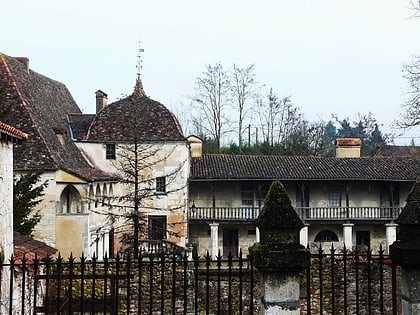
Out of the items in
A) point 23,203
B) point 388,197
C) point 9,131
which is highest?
point 9,131

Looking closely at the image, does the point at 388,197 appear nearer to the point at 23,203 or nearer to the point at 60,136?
the point at 60,136

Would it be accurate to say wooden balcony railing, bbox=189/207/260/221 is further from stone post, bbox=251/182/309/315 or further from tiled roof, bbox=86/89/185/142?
stone post, bbox=251/182/309/315

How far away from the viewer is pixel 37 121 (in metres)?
25.7

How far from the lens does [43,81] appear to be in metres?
33.2

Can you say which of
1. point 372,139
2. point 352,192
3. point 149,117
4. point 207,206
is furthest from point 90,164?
point 372,139

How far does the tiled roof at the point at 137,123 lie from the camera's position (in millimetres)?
32750

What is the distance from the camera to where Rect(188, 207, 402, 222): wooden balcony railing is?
3434 centimetres

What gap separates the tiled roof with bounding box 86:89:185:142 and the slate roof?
1.97 metres

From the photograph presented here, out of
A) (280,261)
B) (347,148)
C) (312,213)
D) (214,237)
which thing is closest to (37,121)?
(214,237)

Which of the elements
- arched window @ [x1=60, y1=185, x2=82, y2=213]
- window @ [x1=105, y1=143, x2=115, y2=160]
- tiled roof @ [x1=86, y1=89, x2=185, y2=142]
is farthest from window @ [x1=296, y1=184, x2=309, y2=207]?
arched window @ [x1=60, y1=185, x2=82, y2=213]

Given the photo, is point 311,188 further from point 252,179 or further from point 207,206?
point 207,206

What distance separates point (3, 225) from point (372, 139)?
6900 centimetres

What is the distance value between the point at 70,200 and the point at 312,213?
1544cm

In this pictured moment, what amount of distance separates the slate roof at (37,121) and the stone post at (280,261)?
1571 centimetres
